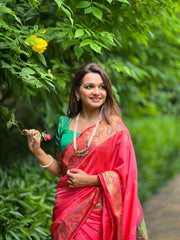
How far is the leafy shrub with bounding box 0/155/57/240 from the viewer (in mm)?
3096

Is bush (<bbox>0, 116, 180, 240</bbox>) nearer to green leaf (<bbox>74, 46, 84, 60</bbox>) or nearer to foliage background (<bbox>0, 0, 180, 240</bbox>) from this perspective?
foliage background (<bbox>0, 0, 180, 240</bbox>)

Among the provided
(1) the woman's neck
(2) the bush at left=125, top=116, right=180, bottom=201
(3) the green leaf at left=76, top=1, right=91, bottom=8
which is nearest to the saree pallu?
(1) the woman's neck

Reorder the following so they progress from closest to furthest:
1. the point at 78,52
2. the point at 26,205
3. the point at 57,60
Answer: the point at 78,52
the point at 57,60
the point at 26,205

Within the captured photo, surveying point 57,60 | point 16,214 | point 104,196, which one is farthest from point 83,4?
point 16,214

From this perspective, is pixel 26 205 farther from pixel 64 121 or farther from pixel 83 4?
pixel 83 4

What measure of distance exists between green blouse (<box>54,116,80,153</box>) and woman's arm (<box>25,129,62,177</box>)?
0.41ft

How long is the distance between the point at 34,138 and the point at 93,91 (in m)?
0.49

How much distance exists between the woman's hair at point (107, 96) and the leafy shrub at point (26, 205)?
1.33 metres

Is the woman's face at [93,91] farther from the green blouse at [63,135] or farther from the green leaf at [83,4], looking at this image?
the green leaf at [83,4]

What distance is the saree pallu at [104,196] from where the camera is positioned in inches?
83.0

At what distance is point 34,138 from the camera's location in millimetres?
2158

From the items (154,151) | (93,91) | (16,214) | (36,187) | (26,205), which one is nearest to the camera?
(93,91)

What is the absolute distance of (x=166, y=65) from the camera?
4.33 metres

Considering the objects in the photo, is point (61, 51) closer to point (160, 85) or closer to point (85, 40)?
point (85, 40)
